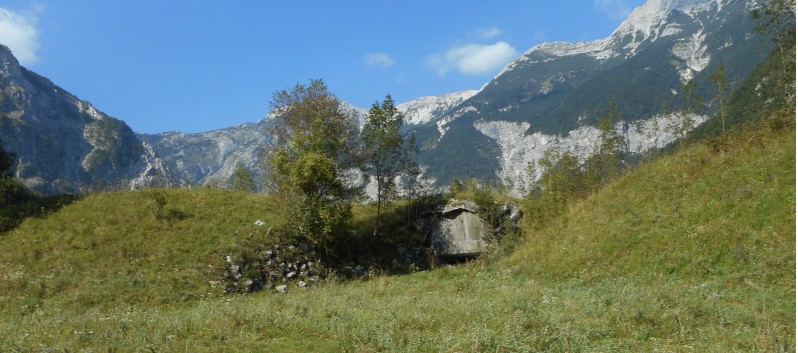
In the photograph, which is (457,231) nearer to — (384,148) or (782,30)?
(384,148)

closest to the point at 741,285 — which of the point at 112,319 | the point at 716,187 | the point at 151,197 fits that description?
the point at 716,187

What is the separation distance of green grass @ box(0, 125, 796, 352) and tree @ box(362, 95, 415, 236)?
362 cm

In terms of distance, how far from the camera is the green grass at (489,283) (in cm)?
916

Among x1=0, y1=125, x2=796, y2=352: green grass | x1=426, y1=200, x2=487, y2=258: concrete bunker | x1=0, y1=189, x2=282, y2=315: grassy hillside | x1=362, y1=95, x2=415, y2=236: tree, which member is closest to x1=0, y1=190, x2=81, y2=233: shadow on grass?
x1=0, y1=189, x2=282, y2=315: grassy hillside

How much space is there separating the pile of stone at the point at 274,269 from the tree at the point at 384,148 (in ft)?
21.3

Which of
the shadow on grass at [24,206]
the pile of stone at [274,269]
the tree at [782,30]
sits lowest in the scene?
the pile of stone at [274,269]

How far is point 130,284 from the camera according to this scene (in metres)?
22.4

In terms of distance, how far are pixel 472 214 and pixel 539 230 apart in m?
6.35

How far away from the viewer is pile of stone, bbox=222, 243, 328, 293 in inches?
1000

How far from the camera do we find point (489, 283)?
1883 centimetres

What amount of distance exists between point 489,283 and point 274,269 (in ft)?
43.2

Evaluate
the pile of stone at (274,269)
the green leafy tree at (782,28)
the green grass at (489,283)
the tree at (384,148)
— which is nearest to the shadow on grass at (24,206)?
the green grass at (489,283)

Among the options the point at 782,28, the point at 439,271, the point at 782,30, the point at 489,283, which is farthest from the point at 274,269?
the point at 782,28

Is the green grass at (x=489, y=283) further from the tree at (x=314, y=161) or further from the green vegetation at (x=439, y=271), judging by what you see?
the tree at (x=314, y=161)
